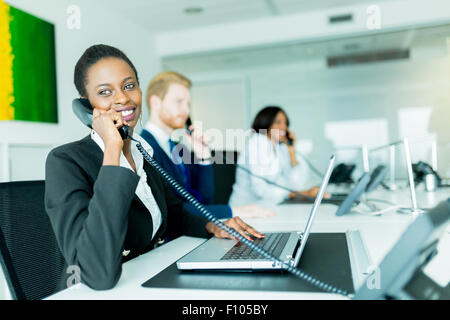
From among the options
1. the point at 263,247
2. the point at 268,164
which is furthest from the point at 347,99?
the point at 263,247

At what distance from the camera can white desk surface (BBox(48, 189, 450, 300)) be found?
0.70 meters

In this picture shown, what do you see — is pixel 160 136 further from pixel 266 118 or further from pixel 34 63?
pixel 266 118

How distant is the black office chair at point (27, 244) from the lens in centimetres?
95

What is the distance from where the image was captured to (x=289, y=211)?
6.20 ft

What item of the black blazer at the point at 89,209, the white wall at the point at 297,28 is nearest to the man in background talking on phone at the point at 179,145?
the black blazer at the point at 89,209

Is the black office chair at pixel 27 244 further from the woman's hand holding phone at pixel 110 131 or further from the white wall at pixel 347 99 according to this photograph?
the white wall at pixel 347 99

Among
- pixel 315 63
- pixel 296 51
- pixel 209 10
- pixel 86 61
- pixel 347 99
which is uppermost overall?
pixel 209 10

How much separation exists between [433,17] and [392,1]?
0.42 m

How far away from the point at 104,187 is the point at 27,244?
0.40m

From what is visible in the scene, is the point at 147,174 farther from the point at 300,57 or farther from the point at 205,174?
the point at 300,57

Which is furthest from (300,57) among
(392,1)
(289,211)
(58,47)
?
(58,47)

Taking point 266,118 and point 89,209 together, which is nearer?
point 89,209

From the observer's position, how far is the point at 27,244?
1.01m

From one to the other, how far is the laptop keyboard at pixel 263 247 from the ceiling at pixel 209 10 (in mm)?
3121
